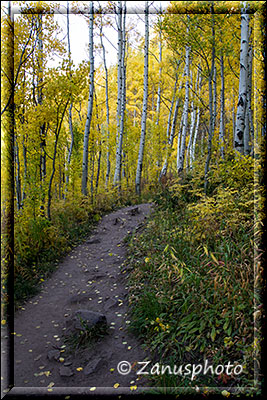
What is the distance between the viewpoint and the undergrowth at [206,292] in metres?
2.05

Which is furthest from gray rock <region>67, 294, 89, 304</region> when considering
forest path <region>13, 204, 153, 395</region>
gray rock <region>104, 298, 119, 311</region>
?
gray rock <region>104, 298, 119, 311</region>

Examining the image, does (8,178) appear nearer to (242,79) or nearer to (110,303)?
(110,303)

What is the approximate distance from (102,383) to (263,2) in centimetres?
386

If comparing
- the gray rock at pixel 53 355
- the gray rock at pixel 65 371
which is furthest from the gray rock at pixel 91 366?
the gray rock at pixel 53 355

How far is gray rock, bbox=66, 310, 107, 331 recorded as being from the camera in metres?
2.66

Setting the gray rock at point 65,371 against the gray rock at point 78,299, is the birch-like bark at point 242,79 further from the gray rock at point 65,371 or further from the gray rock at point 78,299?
the gray rock at point 65,371

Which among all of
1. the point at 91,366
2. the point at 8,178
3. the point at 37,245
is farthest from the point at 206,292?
the point at 37,245

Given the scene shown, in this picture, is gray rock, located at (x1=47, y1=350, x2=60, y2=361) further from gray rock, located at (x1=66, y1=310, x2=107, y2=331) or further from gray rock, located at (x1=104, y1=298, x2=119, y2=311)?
gray rock, located at (x1=104, y1=298, x2=119, y2=311)

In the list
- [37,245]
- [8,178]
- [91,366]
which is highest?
[8,178]

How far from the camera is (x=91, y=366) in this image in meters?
2.16

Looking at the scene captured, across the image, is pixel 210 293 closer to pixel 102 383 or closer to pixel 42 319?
pixel 102 383

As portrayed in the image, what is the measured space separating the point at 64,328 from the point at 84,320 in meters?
0.21

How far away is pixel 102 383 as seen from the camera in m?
1.94

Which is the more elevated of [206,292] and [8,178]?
[8,178]
